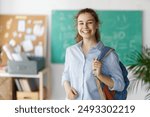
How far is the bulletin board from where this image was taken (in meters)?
2.05

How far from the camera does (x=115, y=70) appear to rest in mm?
1907

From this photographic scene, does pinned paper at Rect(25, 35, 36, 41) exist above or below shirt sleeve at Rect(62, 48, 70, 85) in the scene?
above

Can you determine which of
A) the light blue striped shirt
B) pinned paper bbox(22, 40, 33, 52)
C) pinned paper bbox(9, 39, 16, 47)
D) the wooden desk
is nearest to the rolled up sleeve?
the light blue striped shirt

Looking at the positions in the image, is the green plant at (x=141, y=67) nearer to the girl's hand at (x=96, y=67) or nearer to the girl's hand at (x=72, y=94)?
the girl's hand at (x=96, y=67)

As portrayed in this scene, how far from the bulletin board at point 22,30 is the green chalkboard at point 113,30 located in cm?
9

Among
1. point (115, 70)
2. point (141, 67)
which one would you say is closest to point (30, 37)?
point (115, 70)

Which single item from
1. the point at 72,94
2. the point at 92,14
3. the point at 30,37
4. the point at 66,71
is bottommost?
the point at 72,94

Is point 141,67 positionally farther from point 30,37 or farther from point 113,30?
point 30,37

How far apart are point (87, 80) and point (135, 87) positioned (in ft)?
1.18

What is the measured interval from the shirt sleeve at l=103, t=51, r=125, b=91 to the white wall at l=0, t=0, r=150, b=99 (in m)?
0.13

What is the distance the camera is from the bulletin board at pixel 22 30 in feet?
6.74

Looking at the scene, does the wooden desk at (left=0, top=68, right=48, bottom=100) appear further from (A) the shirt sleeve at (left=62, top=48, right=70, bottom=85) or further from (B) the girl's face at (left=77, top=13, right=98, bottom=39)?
(B) the girl's face at (left=77, top=13, right=98, bottom=39)

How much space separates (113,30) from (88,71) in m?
0.37

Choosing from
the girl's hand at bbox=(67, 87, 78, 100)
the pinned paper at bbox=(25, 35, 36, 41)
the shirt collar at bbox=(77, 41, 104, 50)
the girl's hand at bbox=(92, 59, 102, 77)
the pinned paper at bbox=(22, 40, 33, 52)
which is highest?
the pinned paper at bbox=(25, 35, 36, 41)
